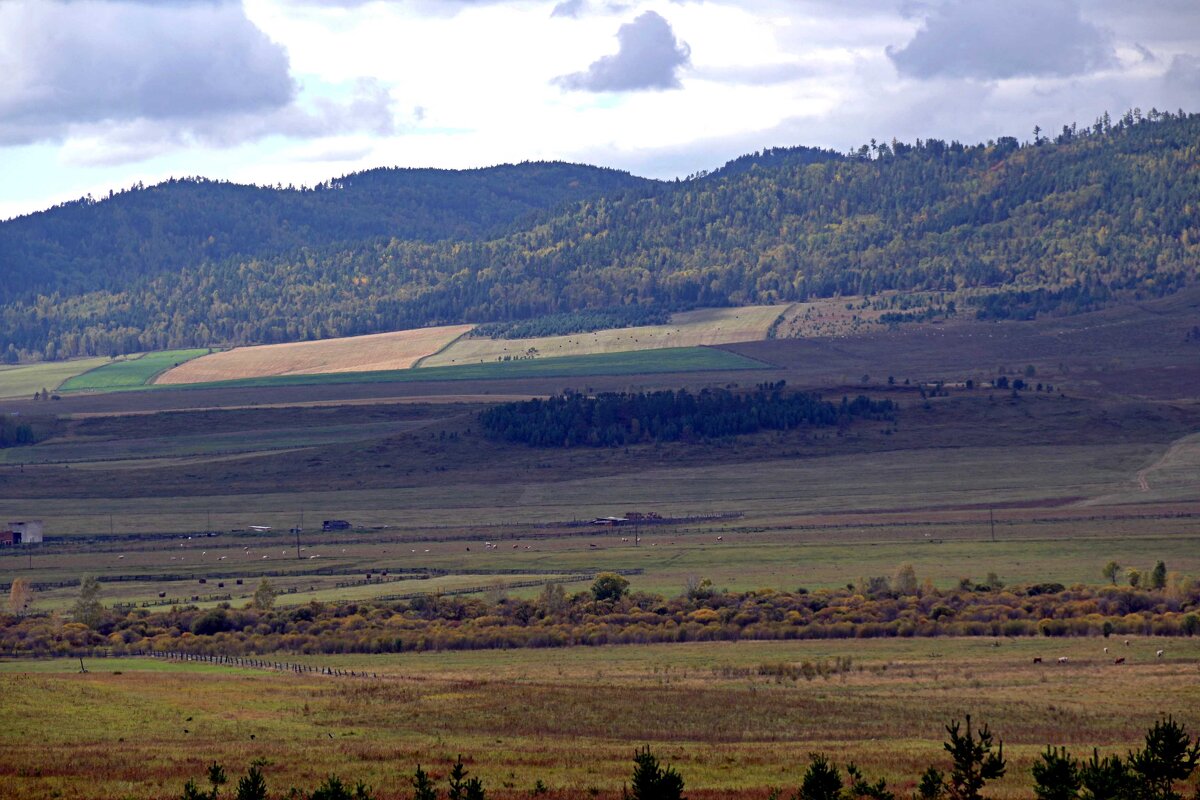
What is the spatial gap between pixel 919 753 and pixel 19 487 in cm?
12339

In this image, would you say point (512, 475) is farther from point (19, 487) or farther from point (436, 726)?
point (436, 726)

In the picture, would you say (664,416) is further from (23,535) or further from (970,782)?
(970,782)

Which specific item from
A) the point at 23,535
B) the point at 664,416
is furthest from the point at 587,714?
the point at 664,416

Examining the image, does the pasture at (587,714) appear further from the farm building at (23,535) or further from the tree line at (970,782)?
the farm building at (23,535)

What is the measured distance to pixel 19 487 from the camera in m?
152

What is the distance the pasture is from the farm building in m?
60.0

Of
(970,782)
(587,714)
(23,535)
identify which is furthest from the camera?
(23,535)

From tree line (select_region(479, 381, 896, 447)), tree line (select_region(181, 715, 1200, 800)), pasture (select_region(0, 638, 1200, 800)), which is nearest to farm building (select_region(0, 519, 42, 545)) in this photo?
tree line (select_region(479, 381, 896, 447))

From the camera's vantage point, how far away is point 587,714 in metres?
50.0

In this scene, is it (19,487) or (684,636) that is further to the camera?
(19,487)

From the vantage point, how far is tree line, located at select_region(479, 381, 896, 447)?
16312 cm

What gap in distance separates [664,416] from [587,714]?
118155 mm

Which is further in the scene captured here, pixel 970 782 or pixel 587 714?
pixel 587 714

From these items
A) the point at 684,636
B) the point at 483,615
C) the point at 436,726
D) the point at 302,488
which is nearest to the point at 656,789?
the point at 436,726
